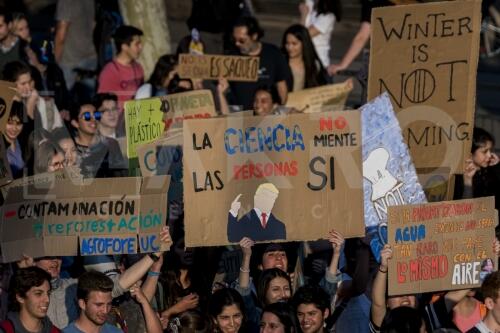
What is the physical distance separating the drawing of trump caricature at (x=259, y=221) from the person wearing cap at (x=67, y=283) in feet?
1.51

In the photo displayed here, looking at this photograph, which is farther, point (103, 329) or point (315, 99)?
point (315, 99)

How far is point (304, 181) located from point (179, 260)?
119 centimetres

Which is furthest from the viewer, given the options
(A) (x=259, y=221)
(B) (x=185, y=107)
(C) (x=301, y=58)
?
(C) (x=301, y=58)

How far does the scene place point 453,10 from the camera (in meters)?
13.2

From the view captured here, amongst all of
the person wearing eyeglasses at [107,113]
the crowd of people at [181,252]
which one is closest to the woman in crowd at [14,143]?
the crowd of people at [181,252]

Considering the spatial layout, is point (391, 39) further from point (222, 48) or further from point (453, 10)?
point (222, 48)

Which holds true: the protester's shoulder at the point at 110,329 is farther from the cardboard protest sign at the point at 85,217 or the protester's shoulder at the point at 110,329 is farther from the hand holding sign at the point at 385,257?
the hand holding sign at the point at 385,257

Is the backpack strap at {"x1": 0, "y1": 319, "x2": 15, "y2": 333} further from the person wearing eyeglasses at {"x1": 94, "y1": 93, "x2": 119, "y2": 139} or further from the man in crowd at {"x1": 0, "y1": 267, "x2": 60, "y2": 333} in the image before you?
the person wearing eyeglasses at {"x1": 94, "y1": 93, "x2": 119, "y2": 139}

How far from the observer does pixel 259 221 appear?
39.4 feet

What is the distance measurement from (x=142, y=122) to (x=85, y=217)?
1.87 meters

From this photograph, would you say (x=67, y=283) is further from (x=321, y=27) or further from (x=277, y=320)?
(x=321, y=27)

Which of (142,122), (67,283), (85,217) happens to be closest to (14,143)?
(142,122)

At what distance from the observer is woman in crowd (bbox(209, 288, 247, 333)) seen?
1146 centimetres

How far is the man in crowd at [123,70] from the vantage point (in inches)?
633
